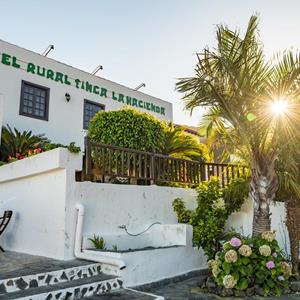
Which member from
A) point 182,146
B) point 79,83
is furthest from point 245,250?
point 79,83

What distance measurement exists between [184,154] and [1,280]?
725 centimetres

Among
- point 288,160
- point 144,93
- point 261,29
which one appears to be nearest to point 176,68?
point 261,29

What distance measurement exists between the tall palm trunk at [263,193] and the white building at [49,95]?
8.29 metres

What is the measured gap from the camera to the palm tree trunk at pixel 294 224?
7.59 meters

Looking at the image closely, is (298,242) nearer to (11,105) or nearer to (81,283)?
(81,283)

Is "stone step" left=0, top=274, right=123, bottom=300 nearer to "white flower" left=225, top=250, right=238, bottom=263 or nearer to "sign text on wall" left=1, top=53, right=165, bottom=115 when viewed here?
"white flower" left=225, top=250, right=238, bottom=263

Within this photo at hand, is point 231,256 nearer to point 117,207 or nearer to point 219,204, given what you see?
point 219,204

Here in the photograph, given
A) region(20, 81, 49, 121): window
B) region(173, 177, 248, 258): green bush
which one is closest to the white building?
region(20, 81, 49, 121): window

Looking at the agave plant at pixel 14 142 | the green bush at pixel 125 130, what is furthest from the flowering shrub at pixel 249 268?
the agave plant at pixel 14 142

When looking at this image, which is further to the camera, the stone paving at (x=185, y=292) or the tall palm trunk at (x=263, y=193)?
the tall palm trunk at (x=263, y=193)

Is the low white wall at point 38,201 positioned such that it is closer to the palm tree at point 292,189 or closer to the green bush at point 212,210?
the green bush at point 212,210

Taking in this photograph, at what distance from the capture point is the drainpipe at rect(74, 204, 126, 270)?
5574 mm

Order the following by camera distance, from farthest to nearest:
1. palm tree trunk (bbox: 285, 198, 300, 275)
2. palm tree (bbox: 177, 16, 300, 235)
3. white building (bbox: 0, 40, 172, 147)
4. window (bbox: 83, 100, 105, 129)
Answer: window (bbox: 83, 100, 105, 129) < white building (bbox: 0, 40, 172, 147) < palm tree trunk (bbox: 285, 198, 300, 275) < palm tree (bbox: 177, 16, 300, 235)

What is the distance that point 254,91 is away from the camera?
6711mm
